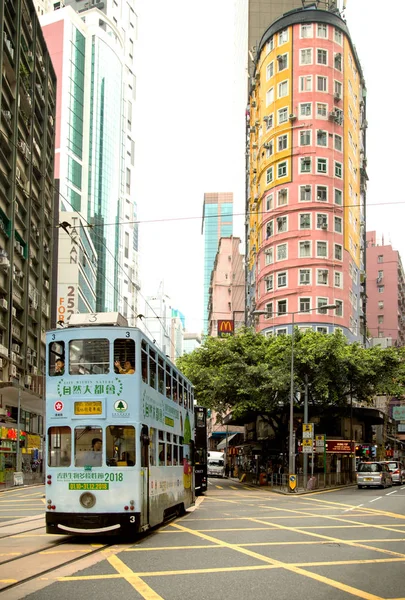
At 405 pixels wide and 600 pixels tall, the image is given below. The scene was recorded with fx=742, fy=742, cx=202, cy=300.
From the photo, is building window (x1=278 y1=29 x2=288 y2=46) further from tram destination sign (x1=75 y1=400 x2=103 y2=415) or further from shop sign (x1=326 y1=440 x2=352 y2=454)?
tram destination sign (x1=75 y1=400 x2=103 y2=415)

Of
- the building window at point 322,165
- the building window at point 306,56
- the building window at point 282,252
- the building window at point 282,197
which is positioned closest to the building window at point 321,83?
the building window at point 306,56

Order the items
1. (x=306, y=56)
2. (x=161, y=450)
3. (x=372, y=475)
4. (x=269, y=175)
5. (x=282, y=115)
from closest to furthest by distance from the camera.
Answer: (x=161, y=450) → (x=372, y=475) → (x=306, y=56) → (x=282, y=115) → (x=269, y=175)

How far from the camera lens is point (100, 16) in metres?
133

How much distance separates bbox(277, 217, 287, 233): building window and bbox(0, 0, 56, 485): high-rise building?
1858 cm

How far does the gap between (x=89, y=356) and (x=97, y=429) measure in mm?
1503

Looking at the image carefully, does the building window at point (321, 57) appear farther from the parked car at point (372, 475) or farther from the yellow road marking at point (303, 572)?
the yellow road marking at point (303, 572)

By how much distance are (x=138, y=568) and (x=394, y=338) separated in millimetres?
107164

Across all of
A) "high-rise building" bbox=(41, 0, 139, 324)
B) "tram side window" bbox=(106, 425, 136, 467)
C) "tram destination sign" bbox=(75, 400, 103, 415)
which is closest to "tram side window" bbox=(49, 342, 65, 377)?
"tram destination sign" bbox=(75, 400, 103, 415)

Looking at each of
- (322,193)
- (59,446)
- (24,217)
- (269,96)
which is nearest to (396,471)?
(322,193)

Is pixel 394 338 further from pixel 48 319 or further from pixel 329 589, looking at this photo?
pixel 329 589

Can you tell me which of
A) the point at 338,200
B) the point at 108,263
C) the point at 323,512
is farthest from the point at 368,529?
the point at 108,263

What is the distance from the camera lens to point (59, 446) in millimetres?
15289

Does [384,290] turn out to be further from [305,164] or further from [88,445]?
[88,445]

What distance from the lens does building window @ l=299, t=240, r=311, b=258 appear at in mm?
55875
